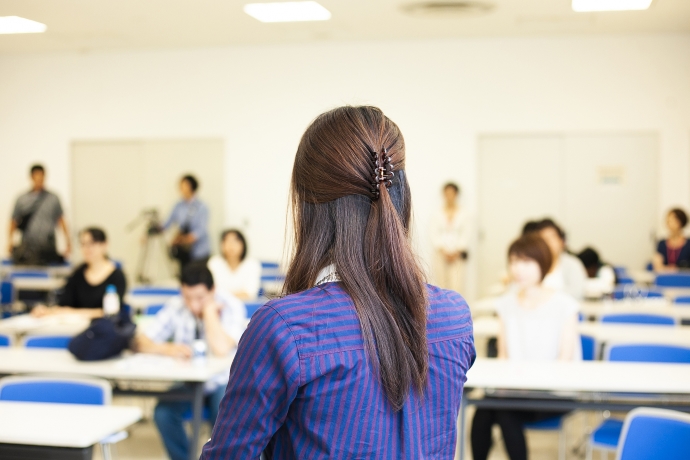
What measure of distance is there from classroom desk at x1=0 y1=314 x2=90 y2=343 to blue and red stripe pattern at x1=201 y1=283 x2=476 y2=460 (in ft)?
12.9

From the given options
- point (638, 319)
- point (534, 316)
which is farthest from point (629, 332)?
point (534, 316)

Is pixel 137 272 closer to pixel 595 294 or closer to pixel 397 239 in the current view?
pixel 595 294

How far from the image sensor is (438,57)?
9.38 m

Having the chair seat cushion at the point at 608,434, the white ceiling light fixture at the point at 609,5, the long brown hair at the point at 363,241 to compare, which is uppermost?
the white ceiling light fixture at the point at 609,5

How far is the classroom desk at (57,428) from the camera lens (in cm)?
254

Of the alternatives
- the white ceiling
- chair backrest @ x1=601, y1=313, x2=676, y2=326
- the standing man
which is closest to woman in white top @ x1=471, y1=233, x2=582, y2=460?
chair backrest @ x1=601, y1=313, x2=676, y2=326

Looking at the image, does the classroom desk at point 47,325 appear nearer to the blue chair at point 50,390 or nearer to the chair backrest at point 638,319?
the blue chair at point 50,390

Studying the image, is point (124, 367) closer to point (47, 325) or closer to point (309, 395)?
point (47, 325)

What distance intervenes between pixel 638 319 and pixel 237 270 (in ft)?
11.1

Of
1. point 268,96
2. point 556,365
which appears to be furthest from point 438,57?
point 556,365

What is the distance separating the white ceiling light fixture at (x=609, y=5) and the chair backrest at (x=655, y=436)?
576 cm

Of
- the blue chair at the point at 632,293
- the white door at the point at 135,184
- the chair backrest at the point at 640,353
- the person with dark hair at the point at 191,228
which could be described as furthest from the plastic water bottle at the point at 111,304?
the white door at the point at 135,184

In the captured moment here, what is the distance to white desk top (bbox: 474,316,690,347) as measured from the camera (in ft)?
14.6

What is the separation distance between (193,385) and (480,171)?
650 centimetres
